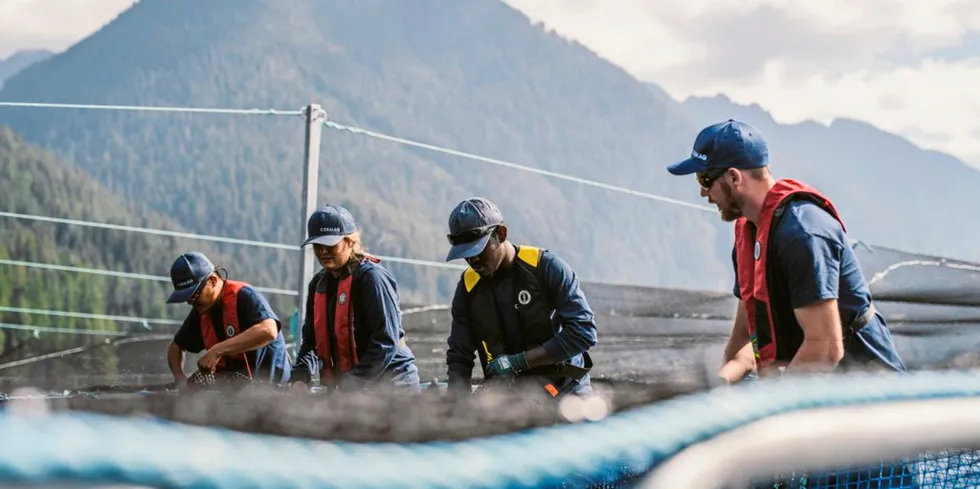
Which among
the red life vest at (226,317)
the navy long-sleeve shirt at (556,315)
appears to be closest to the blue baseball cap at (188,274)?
the red life vest at (226,317)

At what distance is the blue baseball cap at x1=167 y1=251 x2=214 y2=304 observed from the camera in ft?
17.4

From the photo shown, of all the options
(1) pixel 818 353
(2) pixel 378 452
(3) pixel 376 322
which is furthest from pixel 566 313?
(2) pixel 378 452

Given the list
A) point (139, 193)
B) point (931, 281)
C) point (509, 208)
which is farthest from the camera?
point (509, 208)

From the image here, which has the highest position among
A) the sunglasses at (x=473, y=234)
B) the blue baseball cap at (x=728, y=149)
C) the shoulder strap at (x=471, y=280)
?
the blue baseball cap at (x=728, y=149)

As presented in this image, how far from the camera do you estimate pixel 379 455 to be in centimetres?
90

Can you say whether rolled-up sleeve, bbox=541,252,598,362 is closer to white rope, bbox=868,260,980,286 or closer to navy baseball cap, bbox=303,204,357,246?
navy baseball cap, bbox=303,204,357,246

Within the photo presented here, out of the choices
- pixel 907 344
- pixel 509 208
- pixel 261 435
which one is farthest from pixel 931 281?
pixel 509 208

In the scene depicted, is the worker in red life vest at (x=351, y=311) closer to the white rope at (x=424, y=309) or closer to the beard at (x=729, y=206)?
the beard at (x=729, y=206)

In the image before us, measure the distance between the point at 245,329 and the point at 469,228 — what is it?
1677mm

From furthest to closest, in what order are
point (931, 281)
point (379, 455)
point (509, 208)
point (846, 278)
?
point (509, 208) → point (931, 281) → point (846, 278) → point (379, 455)

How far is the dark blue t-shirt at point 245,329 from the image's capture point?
17.4ft

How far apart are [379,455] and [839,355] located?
74.5 inches

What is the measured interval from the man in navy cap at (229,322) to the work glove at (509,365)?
1.42 metres

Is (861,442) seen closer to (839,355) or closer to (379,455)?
(379,455)
